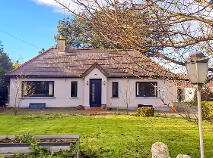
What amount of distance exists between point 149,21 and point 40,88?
2217cm

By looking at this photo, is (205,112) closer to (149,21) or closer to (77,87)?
(149,21)

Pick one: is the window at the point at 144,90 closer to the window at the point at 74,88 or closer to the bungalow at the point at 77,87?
the bungalow at the point at 77,87

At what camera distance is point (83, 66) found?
2642cm

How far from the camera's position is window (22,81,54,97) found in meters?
24.5

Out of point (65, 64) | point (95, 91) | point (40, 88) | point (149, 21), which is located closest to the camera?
point (149, 21)

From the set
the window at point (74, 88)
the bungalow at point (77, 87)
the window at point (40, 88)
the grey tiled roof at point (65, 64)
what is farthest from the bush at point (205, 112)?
the window at point (40, 88)

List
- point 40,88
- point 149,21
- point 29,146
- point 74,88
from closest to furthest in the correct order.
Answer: point 149,21 → point 29,146 → point 40,88 → point 74,88

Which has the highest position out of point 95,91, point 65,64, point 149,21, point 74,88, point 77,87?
point 65,64

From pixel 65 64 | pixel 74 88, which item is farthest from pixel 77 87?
pixel 65 64

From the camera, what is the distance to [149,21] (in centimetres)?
430

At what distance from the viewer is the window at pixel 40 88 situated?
24.5m

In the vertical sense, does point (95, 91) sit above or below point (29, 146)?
above

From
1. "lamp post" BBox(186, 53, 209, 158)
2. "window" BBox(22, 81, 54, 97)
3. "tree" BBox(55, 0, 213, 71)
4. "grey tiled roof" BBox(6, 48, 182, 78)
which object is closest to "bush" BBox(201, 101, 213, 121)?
"lamp post" BBox(186, 53, 209, 158)

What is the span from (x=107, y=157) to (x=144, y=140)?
3.02 metres
